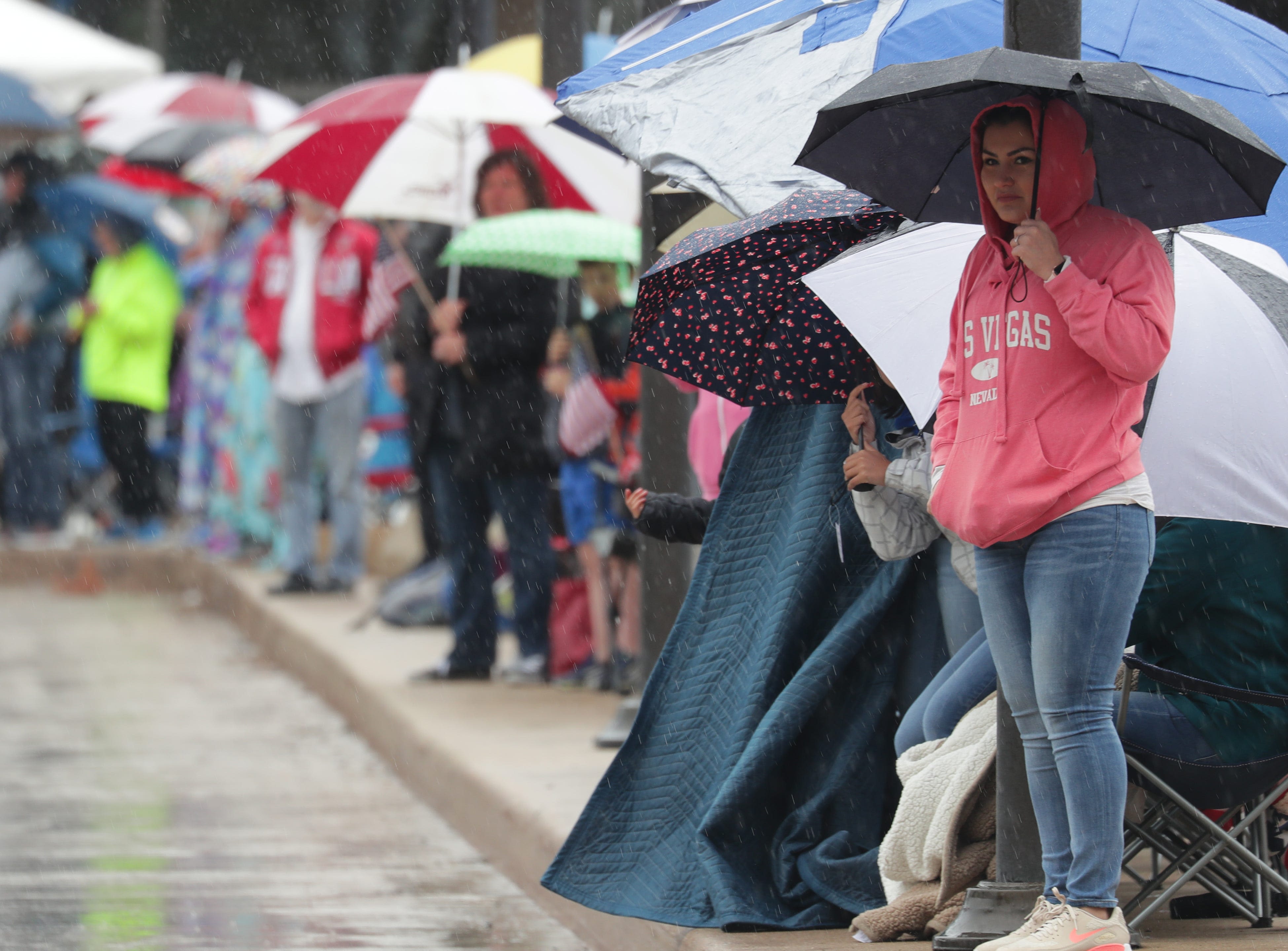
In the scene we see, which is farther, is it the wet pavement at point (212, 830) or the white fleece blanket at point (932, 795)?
the wet pavement at point (212, 830)

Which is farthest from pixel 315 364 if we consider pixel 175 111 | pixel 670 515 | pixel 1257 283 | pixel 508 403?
pixel 1257 283

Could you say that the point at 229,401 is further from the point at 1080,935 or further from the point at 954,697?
the point at 1080,935

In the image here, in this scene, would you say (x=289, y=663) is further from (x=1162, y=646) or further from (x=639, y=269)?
(x=1162, y=646)

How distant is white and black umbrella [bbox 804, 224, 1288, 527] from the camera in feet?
13.7

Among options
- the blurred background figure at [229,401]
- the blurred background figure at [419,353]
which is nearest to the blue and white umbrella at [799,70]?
the blurred background figure at [419,353]

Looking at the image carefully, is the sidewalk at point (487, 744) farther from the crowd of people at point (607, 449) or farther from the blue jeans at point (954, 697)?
the blue jeans at point (954, 697)

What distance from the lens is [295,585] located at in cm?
1259

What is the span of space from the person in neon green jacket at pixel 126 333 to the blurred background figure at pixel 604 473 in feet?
22.6

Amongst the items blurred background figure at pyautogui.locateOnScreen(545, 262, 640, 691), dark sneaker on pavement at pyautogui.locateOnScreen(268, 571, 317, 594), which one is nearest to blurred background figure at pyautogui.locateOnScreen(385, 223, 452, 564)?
blurred background figure at pyautogui.locateOnScreen(545, 262, 640, 691)

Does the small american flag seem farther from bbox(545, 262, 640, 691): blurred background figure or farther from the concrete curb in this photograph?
the concrete curb

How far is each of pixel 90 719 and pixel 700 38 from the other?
5.34 meters

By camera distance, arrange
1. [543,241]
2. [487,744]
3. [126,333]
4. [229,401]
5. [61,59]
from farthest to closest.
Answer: [61,59] → [126,333] → [229,401] → [543,241] → [487,744]

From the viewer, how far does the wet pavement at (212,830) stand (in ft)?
18.9

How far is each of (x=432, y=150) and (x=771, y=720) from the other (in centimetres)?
535
